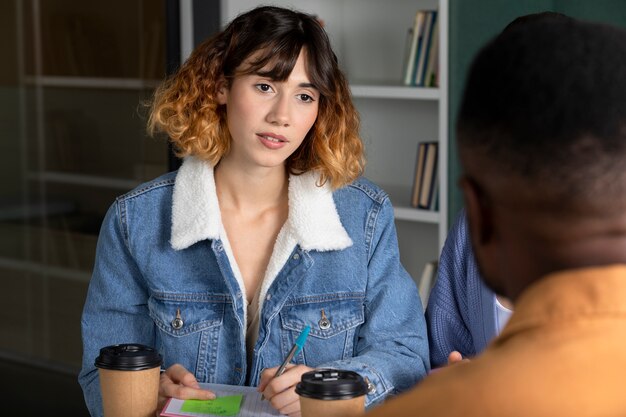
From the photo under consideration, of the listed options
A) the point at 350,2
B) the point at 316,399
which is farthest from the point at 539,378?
the point at 350,2

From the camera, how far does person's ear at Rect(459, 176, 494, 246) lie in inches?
33.0

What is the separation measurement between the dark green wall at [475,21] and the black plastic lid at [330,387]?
184cm

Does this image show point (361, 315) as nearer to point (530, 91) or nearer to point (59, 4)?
point (530, 91)

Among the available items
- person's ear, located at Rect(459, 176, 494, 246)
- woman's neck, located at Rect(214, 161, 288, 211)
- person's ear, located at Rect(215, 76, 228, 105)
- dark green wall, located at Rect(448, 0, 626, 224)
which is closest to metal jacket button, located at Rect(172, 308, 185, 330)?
woman's neck, located at Rect(214, 161, 288, 211)

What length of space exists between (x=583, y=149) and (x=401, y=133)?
10.3ft

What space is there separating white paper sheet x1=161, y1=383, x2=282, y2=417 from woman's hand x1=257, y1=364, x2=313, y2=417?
1cm

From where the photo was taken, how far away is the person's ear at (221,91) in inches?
79.8

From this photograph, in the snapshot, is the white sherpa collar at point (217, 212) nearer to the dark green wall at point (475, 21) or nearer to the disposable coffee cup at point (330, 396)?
the disposable coffee cup at point (330, 396)

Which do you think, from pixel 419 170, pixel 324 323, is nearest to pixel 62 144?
pixel 419 170

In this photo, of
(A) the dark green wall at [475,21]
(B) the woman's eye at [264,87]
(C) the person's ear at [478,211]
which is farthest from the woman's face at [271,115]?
(A) the dark green wall at [475,21]

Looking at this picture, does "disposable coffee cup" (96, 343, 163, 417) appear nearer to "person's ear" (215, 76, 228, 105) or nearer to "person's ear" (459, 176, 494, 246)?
"person's ear" (215, 76, 228, 105)

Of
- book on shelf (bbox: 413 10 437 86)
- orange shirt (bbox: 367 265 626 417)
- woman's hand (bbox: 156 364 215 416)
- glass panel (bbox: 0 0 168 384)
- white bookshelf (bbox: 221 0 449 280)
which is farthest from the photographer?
white bookshelf (bbox: 221 0 449 280)

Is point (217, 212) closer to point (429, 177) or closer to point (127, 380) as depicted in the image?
point (127, 380)

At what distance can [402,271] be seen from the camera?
6.48 ft
